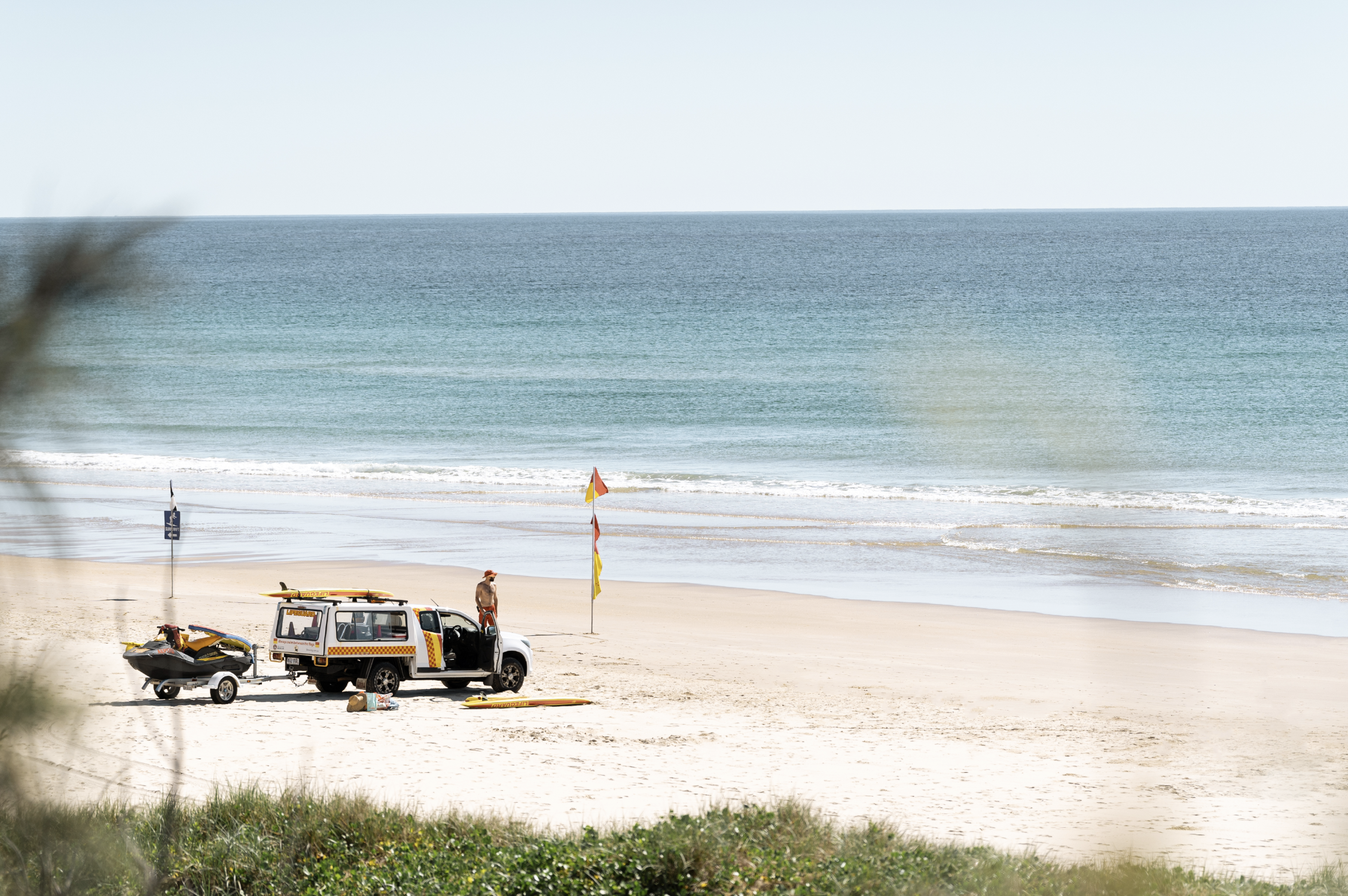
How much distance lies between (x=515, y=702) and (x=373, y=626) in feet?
6.68

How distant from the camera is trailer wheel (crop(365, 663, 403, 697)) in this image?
16062mm

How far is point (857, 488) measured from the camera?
3622cm

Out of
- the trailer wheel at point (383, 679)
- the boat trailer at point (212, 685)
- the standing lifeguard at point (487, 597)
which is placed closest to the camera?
the boat trailer at point (212, 685)

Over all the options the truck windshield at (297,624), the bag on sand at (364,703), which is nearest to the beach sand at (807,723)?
the bag on sand at (364,703)

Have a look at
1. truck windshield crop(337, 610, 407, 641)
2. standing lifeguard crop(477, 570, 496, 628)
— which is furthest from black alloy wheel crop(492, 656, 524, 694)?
truck windshield crop(337, 610, 407, 641)

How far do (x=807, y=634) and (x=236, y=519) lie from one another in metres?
16.9

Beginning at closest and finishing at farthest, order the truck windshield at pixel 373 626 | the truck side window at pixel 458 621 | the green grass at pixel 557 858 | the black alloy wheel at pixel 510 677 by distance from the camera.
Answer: the green grass at pixel 557 858
the truck windshield at pixel 373 626
the black alloy wheel at pixel 510 677
the truck side window at pixel 458 621

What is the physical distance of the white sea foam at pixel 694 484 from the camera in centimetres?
3247

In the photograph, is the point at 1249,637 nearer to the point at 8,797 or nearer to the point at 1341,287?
the point at 8,797

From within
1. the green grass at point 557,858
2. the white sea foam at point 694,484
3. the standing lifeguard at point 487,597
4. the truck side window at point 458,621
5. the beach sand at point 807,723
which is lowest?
the beach sand at point 807,723

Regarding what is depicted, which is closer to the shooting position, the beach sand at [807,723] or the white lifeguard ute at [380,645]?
the beach sand at [807,723]

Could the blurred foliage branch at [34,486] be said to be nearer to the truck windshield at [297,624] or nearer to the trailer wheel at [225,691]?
the trailer wheel at [225,691]

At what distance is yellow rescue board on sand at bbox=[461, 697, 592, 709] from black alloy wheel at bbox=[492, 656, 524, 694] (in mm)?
488

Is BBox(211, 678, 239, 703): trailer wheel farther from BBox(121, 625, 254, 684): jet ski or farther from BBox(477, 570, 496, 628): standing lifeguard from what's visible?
BBox(477, 570, 496, 628): standing lifeguard
